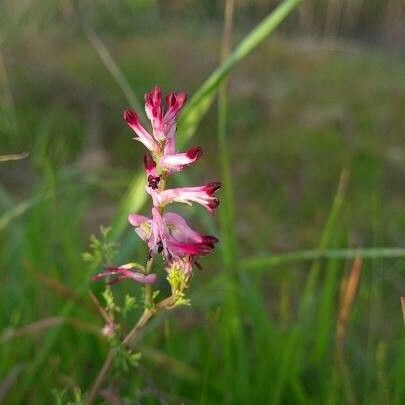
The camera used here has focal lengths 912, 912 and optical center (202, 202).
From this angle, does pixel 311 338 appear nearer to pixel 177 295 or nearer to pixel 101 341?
pixel 101 341

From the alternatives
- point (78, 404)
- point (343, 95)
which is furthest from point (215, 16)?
point (78, 404)

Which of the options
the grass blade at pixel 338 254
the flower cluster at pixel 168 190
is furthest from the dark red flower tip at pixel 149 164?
the grass blade at pixel 338 254

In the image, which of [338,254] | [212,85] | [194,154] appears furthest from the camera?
[338,254]

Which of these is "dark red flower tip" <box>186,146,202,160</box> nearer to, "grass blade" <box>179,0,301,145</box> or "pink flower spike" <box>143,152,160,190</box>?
"pink flower spike" <box>143,152,160,190</box>

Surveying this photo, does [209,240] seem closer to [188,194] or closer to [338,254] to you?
[188,194]

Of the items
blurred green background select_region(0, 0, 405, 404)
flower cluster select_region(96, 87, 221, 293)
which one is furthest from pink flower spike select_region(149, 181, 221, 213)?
blurred green background select_region(0, 0, 405, 404)

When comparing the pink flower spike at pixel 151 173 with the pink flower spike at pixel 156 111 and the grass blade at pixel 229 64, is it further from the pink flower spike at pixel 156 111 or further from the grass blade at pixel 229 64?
the grass blade at pixel 229 64

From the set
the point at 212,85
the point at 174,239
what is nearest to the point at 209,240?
the point at 174,239
